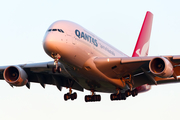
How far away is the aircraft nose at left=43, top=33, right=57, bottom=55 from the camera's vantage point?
65.0 ft

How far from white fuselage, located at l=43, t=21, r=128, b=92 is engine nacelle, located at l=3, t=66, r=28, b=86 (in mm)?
4569

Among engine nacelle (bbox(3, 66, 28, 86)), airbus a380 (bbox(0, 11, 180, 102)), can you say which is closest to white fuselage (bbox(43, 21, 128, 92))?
airbus a380 (bbox(0, 11, 180, 102))

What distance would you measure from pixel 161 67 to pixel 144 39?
15.1m

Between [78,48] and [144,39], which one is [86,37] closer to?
[78,48]

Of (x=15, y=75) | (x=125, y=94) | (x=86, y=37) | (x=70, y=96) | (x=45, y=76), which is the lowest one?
(x=125, y=94)

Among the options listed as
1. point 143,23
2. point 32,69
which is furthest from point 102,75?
point 143,23

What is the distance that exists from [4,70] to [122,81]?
963 cm

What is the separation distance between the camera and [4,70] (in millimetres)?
26500

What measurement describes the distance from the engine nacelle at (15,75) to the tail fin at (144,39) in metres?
12.8

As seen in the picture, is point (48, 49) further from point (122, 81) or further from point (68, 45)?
point (122, 81)

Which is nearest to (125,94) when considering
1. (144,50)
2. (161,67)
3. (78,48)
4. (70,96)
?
(70,96)

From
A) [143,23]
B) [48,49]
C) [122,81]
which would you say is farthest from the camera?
[143,23]

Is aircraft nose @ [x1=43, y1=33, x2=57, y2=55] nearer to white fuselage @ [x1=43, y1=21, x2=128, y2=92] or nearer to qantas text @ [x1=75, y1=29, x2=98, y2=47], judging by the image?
white fuselage @ [x1=43, y1=21, x2=128, y2=92]

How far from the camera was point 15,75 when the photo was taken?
26.4 m
